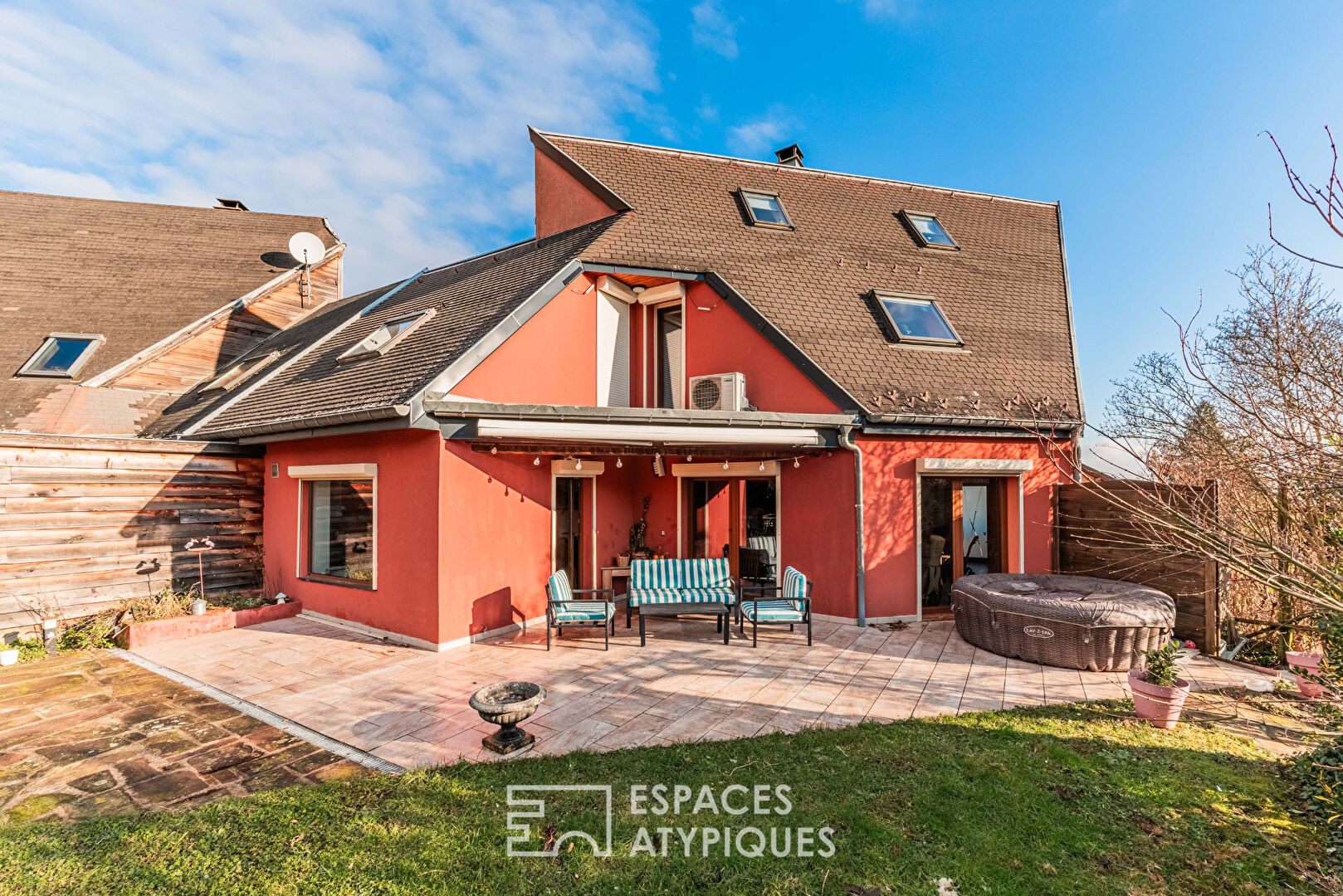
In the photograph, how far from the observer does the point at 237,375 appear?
13.9 m

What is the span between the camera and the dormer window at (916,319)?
37.8ft

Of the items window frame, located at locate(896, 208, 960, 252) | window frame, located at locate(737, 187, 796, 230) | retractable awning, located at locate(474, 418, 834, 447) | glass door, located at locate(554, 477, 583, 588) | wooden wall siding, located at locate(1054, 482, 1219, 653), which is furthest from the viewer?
window frame, located at locate(896, 208, 960, 252)

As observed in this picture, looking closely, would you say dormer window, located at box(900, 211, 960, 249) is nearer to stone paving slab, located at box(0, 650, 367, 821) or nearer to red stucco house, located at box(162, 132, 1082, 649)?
red stucco house, located at box(162, 132, 1082, 649)

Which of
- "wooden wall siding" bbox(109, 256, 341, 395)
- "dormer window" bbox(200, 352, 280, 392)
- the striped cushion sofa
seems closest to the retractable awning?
the striped cushion sofa

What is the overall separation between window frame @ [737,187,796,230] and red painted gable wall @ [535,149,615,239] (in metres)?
3.39

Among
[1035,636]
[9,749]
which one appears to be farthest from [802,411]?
[9,749]

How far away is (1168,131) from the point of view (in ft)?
16.1

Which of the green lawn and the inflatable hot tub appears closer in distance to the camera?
the green lawn

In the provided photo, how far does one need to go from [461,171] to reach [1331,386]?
23.5m

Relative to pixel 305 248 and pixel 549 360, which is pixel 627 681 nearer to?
pixel 549 360

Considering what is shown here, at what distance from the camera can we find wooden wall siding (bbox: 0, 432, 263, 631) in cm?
830

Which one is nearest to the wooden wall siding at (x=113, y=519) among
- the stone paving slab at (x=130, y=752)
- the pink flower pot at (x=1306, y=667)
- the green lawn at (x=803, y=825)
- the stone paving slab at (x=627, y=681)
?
the stone paving slab at (x=627, y=681)

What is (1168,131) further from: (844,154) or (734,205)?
(844,154)

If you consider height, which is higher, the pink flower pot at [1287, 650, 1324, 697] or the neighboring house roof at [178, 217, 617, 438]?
the neighboring house roof at [178, 217, 617, 438]
